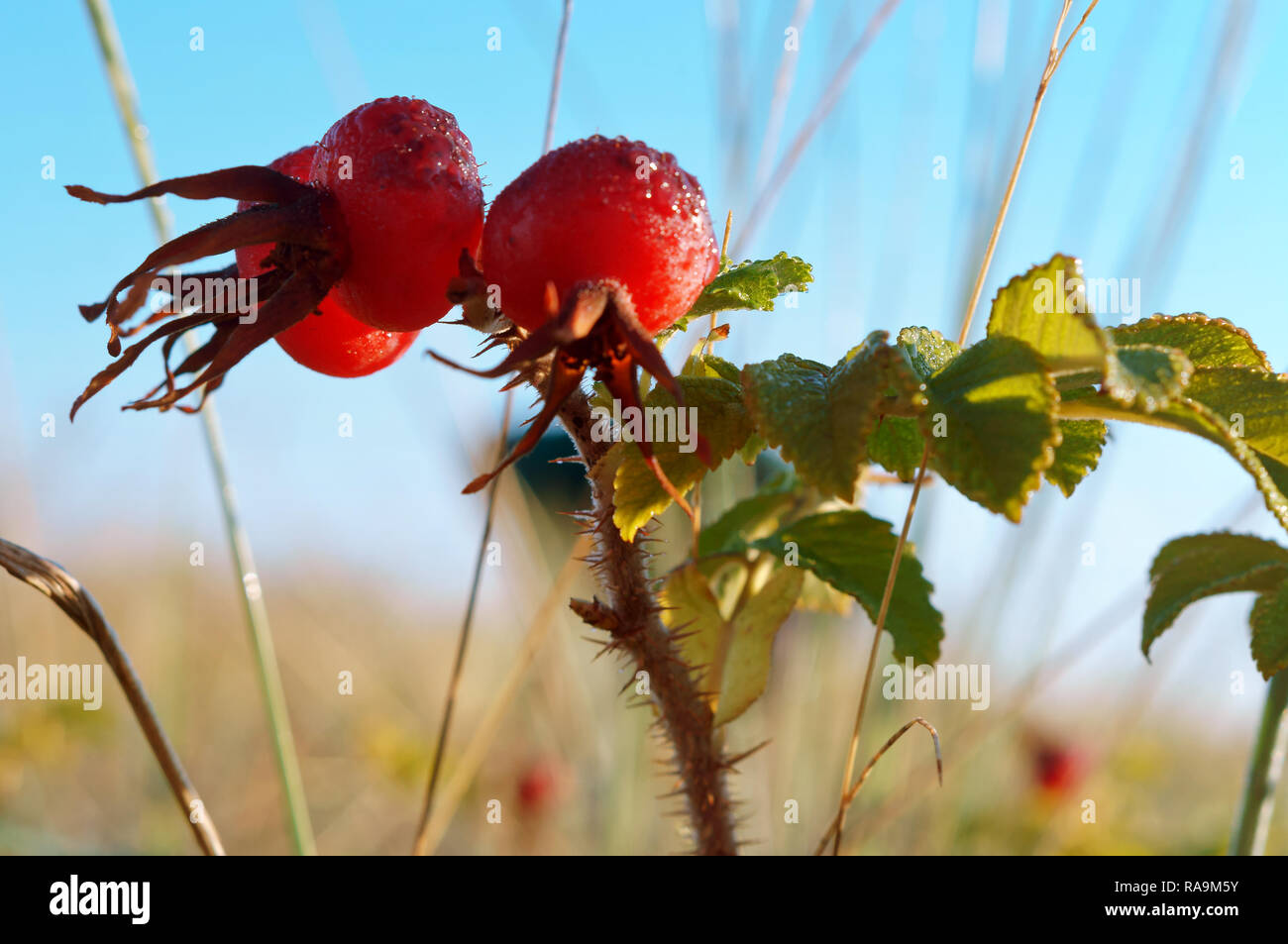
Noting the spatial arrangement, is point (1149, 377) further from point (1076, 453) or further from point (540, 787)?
point (540, 787)

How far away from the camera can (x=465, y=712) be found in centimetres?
296

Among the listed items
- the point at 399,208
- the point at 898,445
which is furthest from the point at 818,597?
the point at 399,208

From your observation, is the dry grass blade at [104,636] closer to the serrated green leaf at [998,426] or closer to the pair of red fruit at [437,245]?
the pair of red fruit at [437,245]

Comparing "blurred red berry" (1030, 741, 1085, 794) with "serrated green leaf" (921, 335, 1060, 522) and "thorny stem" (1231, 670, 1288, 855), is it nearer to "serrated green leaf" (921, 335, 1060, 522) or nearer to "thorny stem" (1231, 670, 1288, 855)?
"thorny stem" (1231, 670, 1288, 855)

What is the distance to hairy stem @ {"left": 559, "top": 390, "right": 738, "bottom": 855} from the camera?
645 millimetres

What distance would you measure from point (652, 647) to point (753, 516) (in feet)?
0.78

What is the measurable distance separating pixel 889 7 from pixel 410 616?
305cm

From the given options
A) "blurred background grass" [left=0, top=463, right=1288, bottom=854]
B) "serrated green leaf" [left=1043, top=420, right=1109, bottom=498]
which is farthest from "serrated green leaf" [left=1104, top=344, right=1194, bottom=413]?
"blurred background grass" [left=0, top=463, right=1288, bottom=854]

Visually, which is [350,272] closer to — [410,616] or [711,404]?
[711,404]

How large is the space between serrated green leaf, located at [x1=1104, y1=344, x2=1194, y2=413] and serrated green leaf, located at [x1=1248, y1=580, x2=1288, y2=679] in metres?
0.22

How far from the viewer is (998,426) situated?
17.8 inches

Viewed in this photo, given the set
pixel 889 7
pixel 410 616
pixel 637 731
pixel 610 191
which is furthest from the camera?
pixel 410 616

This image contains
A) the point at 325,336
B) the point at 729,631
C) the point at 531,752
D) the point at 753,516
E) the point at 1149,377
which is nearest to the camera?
the point at 1149,377
